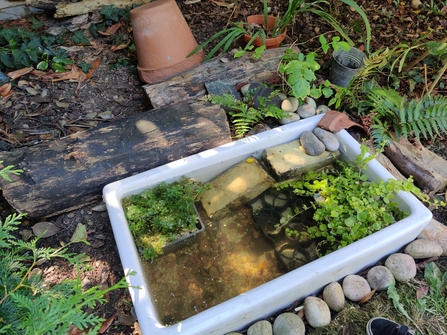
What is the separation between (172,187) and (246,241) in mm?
566

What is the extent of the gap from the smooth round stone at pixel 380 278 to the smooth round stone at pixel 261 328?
65 cm

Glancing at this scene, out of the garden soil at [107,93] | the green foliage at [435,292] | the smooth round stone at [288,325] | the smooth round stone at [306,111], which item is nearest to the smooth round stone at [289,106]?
the smooth round stone at [306,111]

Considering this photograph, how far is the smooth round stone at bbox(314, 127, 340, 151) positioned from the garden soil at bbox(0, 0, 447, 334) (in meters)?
0.84

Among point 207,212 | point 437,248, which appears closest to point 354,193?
Result: point 437,248

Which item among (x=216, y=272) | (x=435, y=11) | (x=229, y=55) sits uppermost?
(x=435, y=11)

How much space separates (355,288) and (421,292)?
1.32ft

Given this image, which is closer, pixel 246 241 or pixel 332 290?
pixel 332 290

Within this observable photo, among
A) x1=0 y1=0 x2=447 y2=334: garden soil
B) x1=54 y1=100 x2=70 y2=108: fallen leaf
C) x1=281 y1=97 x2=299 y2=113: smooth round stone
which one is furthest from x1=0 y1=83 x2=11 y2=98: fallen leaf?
x1=281 y1=97 x2=299 y2=113: smooth round stone

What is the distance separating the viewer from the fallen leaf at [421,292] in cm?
191

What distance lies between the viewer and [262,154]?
93.2 inches

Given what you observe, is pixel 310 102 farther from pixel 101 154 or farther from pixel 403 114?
pixel 101 154

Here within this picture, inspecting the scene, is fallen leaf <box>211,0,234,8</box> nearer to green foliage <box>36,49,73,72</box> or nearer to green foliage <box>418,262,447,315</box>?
green foliage <box>36,49,73,72</box>

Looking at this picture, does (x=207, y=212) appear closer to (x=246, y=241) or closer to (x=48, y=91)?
(x=246, y=241)

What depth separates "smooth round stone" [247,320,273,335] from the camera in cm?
169
